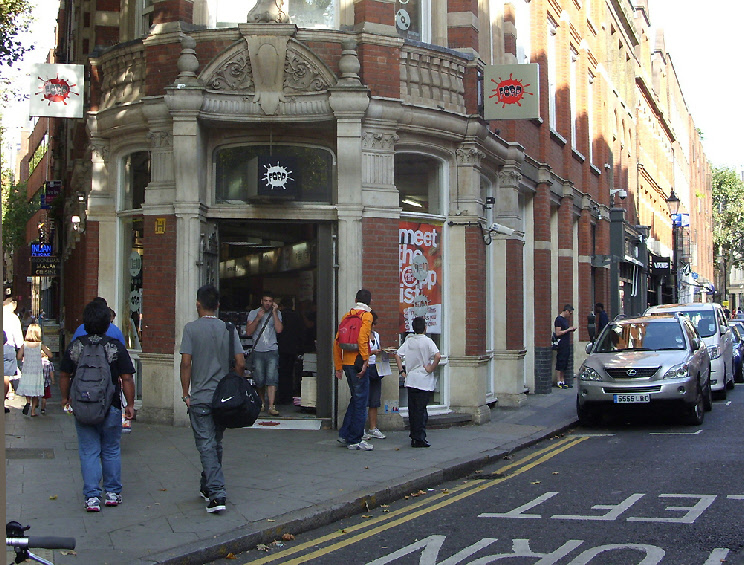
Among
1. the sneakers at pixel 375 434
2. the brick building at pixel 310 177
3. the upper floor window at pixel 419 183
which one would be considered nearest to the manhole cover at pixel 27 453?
the brick building at pixel 310 177

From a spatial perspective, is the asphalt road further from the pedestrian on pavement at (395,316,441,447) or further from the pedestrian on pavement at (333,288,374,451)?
the pedestrian on pavement at (333,288,374,451)

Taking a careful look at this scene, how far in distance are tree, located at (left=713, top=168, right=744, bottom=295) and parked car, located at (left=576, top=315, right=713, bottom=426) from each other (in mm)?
70224

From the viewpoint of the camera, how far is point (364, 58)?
13.0 metres

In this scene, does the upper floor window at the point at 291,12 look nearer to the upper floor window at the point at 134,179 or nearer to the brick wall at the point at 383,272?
the upper floor window at the point at 134,179

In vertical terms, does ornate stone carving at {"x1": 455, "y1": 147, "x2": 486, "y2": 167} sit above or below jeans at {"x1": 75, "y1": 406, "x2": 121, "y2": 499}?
above

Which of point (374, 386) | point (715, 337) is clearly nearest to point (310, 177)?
point (374, 386)

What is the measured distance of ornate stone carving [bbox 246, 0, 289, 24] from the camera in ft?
42.2

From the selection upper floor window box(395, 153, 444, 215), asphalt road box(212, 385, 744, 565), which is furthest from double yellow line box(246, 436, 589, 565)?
upper floor window box(395, 153, 444, 215)

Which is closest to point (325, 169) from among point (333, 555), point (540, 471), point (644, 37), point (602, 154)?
point (540, 471)

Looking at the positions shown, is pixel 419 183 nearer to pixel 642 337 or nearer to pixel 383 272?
pixel 383 272

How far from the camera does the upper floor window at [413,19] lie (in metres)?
13.9

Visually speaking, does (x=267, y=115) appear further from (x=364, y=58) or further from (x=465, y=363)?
(x=465, y=363)

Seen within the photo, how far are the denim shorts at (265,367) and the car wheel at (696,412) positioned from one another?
6271 mm

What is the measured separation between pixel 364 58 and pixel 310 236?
2650mm
